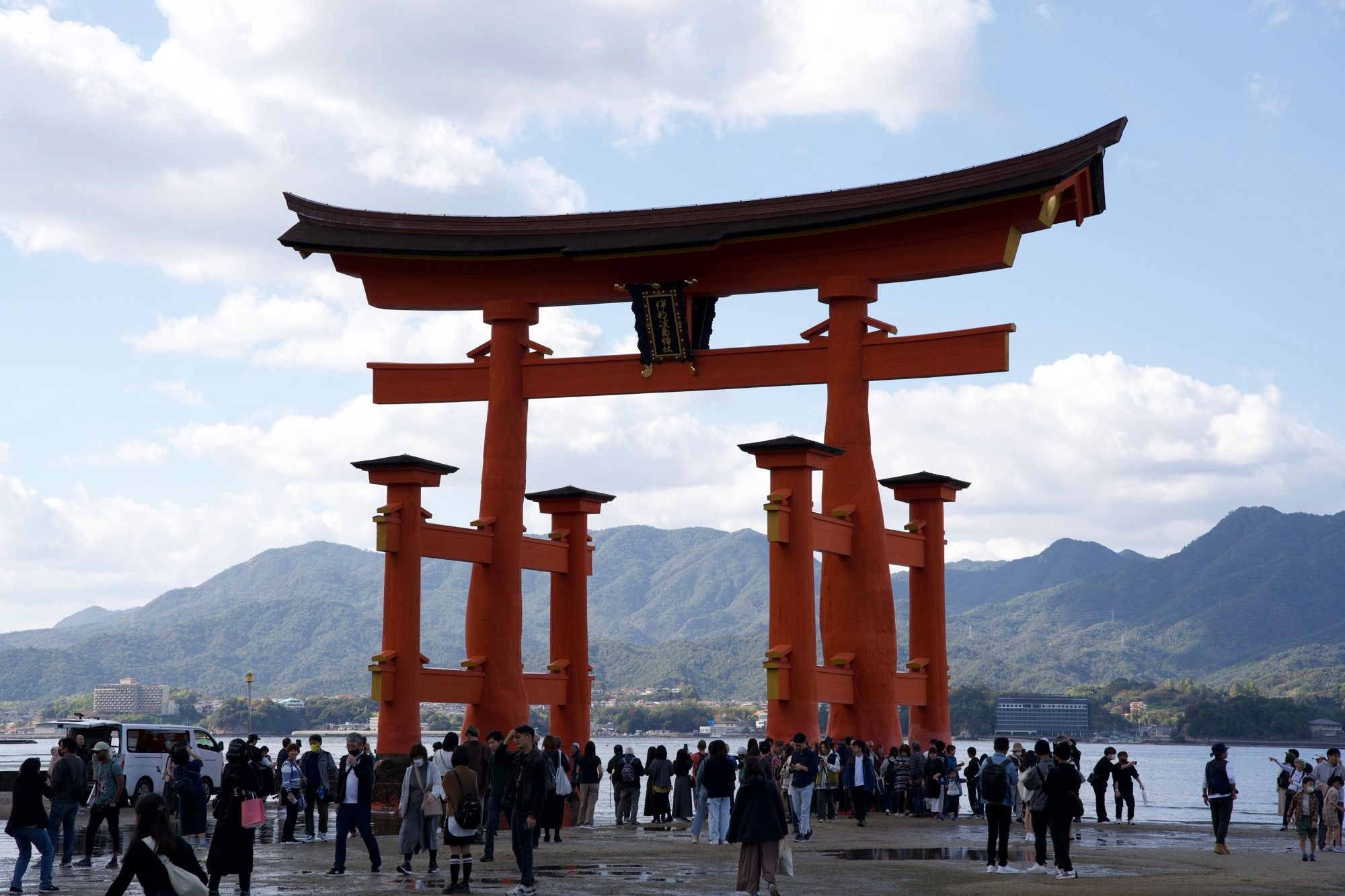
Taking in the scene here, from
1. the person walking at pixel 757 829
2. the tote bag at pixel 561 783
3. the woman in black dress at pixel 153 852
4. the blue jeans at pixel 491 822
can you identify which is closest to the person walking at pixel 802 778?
the tote bag at pixel 561 783

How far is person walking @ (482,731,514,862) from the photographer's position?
16531 millimetres

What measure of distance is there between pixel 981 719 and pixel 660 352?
12072 centimetres

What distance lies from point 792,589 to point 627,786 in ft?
15.3

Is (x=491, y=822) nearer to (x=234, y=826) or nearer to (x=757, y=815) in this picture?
(x=234, y=826)

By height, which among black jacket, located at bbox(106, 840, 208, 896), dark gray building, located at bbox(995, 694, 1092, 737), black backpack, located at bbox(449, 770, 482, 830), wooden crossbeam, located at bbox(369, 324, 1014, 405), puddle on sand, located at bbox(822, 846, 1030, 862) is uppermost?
wooden crossbeam, located at bbox(369, 324, 1014, 405)

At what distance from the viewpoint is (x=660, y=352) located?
28.3m

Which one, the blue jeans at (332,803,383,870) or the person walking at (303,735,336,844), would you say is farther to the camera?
the person walking at (303,735,336,844)

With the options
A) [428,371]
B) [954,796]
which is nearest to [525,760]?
[954,796]

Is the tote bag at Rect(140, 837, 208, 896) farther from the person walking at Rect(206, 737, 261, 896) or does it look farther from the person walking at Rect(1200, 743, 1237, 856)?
the person walking at Rect(1200, 743, 1237, 856)

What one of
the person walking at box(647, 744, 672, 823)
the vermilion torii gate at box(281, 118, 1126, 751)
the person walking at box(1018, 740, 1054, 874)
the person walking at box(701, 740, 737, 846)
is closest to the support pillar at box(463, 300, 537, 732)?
the vermilion torii gate at box(281, 118, 1126, 751)

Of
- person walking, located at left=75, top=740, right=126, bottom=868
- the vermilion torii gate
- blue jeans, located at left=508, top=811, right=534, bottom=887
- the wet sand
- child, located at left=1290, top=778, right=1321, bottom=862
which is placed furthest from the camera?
the vermilion torii gate

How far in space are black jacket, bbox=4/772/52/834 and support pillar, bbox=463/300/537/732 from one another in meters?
13.1

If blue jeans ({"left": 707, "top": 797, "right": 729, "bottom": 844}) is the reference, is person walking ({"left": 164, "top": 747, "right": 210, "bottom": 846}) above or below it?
above

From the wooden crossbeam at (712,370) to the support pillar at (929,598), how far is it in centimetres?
429
